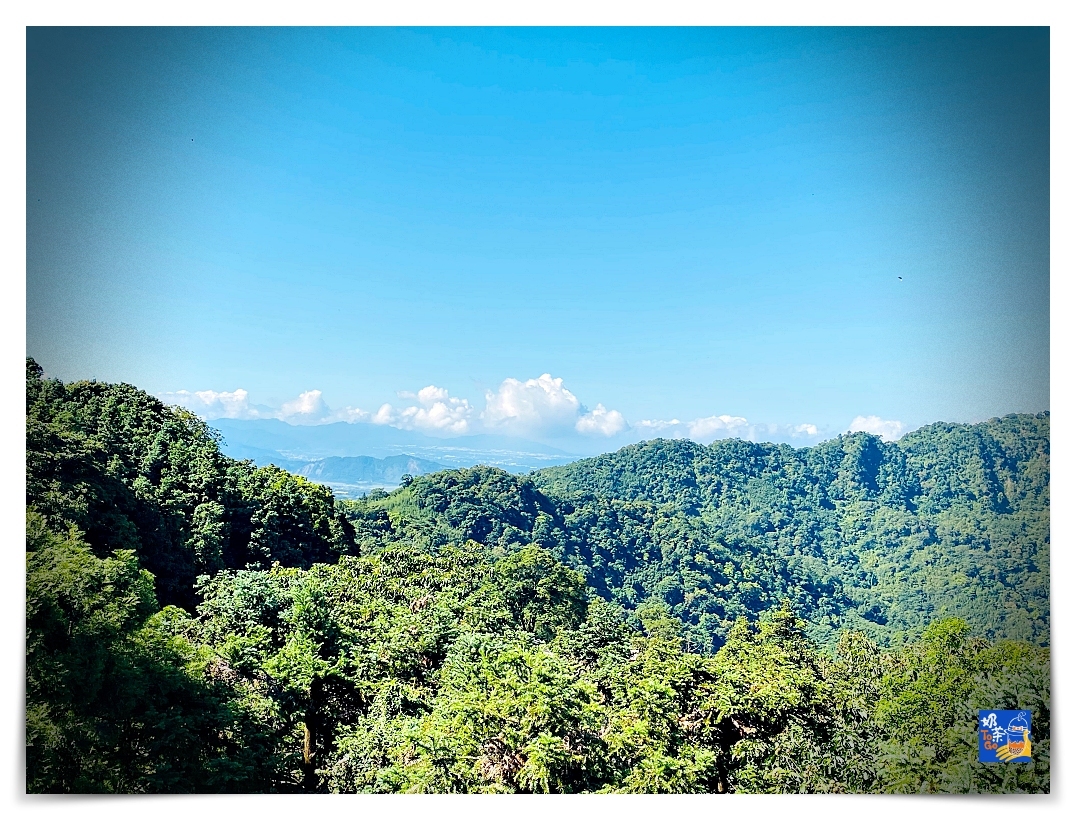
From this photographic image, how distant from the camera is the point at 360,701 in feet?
24.1

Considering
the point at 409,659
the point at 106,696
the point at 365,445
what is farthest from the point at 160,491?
→ the point at 409,659

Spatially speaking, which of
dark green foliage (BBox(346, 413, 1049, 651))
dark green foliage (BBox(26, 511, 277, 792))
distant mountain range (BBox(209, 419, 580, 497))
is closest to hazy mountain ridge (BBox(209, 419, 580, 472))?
distant mountain range (BBox(209, 419, 580, 497))

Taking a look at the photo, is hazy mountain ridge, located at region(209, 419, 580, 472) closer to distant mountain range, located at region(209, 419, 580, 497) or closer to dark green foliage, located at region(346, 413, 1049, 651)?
distant mountain range, located at region(209, 419, 580, 497)

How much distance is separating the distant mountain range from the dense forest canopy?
43 cm

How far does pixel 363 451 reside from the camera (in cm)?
1039

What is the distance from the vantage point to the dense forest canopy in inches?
239

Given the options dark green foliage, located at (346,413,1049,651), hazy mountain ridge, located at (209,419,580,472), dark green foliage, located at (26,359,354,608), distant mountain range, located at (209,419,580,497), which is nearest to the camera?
dark green foliage, located at (26,359,354,608)

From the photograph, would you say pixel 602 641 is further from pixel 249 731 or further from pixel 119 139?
pixel 119 139

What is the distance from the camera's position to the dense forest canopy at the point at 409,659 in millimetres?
6062

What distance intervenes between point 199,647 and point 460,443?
4.40 metres

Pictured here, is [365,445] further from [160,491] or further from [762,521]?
[762,521]

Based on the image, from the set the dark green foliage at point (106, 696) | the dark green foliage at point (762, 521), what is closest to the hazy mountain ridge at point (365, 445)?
→ the dark green foliage at point (762, 521)

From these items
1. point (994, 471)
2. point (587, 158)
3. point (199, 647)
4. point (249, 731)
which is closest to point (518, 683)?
point (249, 731)

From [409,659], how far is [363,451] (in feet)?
11.4
